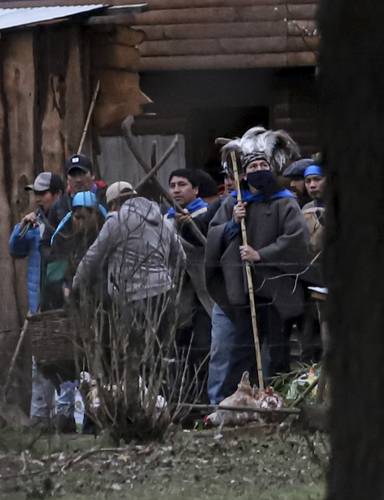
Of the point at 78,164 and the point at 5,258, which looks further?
the point at 5,258

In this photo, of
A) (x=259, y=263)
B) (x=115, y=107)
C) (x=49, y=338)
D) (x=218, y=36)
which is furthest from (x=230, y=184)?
(x=218, y=36)

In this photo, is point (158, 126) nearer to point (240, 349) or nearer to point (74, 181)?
point (74, 181)

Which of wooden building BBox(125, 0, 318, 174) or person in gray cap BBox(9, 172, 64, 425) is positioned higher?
wooden building BBox(125, 0, 318, 174)

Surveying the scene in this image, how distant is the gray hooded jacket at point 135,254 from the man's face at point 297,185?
226 cm

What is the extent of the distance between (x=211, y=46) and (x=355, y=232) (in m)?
13.0

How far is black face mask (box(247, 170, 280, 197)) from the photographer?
10258 millimetres

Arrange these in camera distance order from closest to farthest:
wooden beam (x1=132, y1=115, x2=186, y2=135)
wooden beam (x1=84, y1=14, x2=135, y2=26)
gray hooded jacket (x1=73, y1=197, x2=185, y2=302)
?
gray hooded jacket (x1=73, y1=197, x2=185, y2=302) < wooden beam (x1=84, y1=14, x2=135, y2=26) < wooden beam (x1=132, y1=115, x2=186, y2=135)

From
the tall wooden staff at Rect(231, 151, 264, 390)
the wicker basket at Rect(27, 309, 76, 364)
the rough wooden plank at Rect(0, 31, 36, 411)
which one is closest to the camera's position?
the wicker basket at Rect(27, 309, 76, 364)

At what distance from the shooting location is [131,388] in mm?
7898

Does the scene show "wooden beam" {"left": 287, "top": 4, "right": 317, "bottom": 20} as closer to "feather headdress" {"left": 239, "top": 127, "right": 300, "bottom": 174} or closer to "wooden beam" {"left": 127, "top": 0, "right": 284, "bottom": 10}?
"wooden beam" {"left": 127, "top": 0, "right": 284, "bottom": 10}

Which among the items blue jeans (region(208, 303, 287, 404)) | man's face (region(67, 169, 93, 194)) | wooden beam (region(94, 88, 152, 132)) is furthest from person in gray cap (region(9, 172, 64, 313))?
blue jeans (region(208, 303, 287, 404))

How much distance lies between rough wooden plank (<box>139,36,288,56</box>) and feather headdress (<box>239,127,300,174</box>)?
592 centimetres

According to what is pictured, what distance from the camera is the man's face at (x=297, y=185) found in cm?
1146

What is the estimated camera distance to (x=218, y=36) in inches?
653
